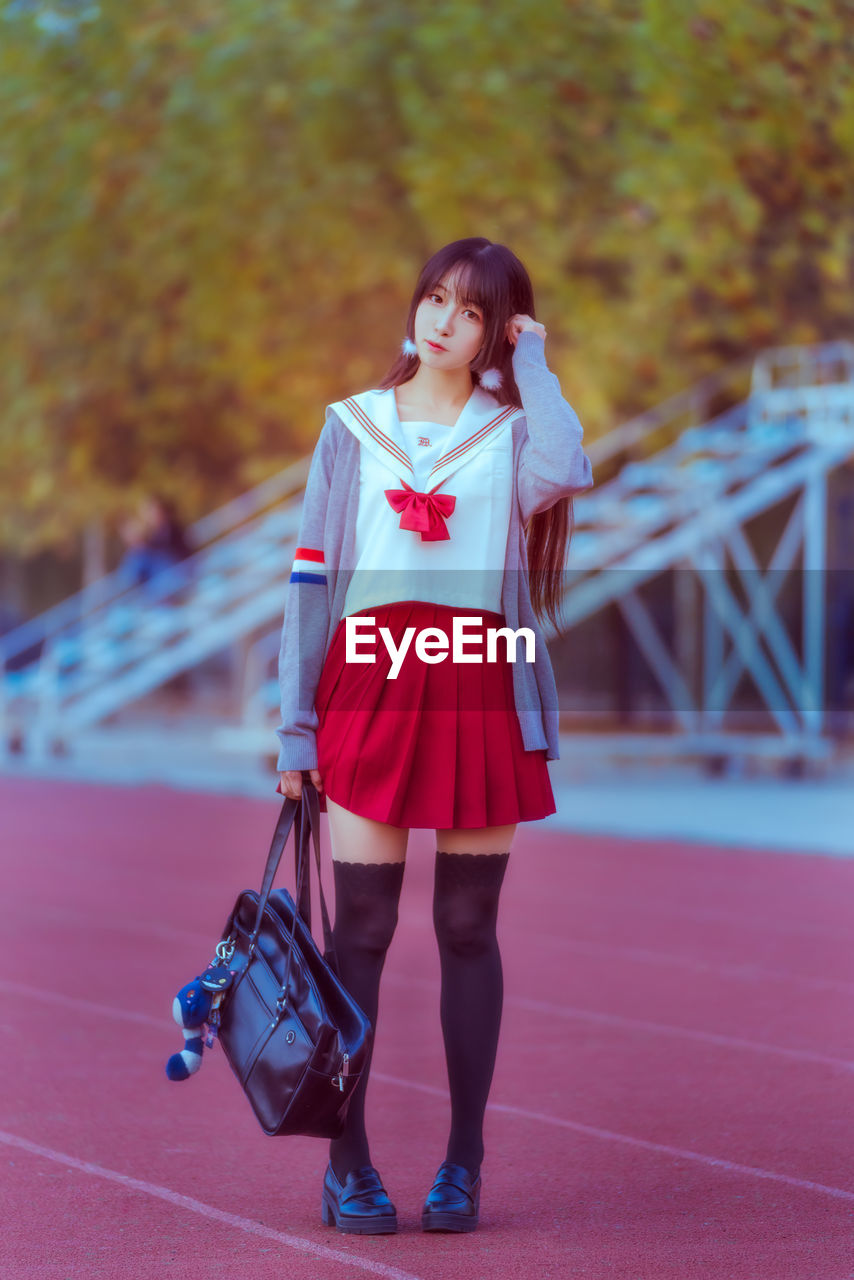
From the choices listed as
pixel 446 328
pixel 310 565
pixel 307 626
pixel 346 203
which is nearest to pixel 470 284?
pixel 446 328

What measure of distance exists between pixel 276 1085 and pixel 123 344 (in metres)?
15.9

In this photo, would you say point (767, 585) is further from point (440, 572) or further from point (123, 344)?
point (440, 572)

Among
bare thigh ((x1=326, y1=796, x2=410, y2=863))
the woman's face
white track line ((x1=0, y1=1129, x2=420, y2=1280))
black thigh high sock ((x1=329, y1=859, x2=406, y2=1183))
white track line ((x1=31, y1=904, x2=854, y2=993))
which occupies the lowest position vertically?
white track line ((x1=0, y1=1129, x2=420, y2=1280))

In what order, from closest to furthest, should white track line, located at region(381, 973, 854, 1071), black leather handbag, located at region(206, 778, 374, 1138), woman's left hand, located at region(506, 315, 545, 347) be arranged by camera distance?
black leather handbag, located at region(206, 778, 374, 1138) < woman's left hand, located at region(506, 315, 545, 347) < white track line, located at region(381, 973, 854, 1071)

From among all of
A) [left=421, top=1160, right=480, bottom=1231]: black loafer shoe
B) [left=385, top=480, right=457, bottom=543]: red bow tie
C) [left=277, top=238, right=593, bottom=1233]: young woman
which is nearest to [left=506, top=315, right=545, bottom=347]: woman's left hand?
[left=277, top=238, right=593, bottom=1233]: young woman

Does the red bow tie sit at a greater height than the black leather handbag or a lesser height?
greater

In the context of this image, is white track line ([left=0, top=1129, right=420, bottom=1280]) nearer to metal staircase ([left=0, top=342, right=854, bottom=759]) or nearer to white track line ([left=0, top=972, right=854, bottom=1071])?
white track line ([left=0, top=972, right=854, bottom=1071])

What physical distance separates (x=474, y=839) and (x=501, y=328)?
1.10 metres

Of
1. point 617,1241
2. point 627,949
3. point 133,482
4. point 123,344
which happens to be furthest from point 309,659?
point 133,482

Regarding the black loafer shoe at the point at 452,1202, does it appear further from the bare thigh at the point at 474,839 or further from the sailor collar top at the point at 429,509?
the sailor collar top at the point at 429,509

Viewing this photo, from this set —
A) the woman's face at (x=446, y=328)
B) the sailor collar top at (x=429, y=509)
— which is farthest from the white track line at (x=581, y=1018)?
the woman's face at (x=446, y=328)

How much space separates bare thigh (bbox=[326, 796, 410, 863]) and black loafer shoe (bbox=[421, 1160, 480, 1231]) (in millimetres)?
687

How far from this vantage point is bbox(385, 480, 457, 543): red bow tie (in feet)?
12.8

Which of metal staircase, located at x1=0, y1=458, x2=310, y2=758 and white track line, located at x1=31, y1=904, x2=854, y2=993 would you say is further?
metal staircase, located at x1=0, y1=458, x2=310, y2=758
